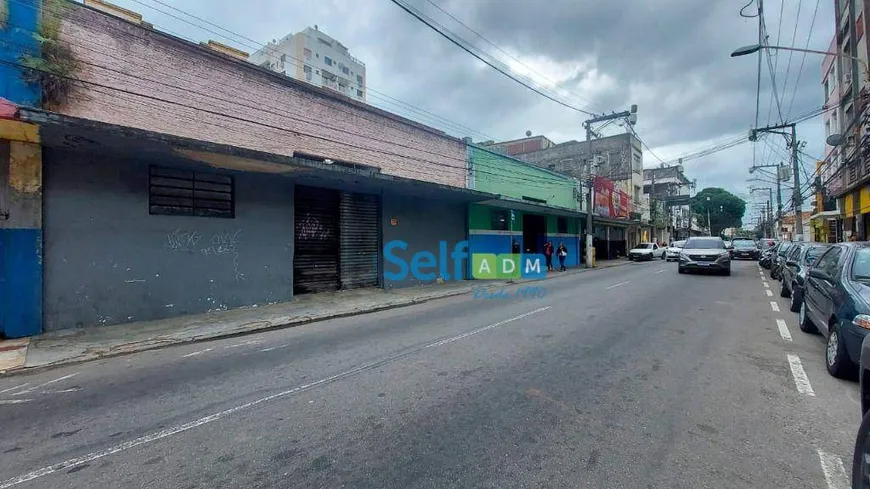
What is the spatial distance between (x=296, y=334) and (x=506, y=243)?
555 inches

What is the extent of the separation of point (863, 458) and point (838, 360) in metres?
3.54

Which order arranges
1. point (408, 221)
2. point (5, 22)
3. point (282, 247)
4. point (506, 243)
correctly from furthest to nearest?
point (506, 243) → point (408, 221) → point (282, 247) → point (5, 22)

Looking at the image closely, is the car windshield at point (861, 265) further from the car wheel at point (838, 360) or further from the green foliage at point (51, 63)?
the green foliage at point (51, 63)

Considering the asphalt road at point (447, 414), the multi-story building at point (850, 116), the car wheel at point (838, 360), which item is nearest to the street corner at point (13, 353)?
the asphalt road at point (447, 414)

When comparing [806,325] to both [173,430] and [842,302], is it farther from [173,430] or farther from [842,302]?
[173,430]

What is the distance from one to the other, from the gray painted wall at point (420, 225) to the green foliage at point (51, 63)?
824 cm

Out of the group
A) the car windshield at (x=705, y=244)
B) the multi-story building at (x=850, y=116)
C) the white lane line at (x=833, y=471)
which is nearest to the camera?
the white lane line at (x=833, y=471)

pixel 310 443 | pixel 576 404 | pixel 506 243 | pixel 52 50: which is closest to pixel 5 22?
pixel 52 50

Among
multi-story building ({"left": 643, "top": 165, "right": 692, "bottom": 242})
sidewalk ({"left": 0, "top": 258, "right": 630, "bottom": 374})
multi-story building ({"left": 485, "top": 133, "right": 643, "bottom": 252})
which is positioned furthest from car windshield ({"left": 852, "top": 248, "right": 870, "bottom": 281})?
multi-story building ({"left": 643, "top": 165, "right": 692, "bottom": 242})

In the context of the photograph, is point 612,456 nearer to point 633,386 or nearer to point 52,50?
point 633,386

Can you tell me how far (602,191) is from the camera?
3183 cm

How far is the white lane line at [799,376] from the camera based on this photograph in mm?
4312

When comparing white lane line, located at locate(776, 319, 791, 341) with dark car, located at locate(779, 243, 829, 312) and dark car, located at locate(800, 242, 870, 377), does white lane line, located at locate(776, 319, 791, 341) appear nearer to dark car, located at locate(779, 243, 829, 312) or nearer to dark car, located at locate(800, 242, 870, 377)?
dark car, located at locate(800, 242, 870, 377)

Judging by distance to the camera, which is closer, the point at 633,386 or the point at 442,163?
the point at 633,386
